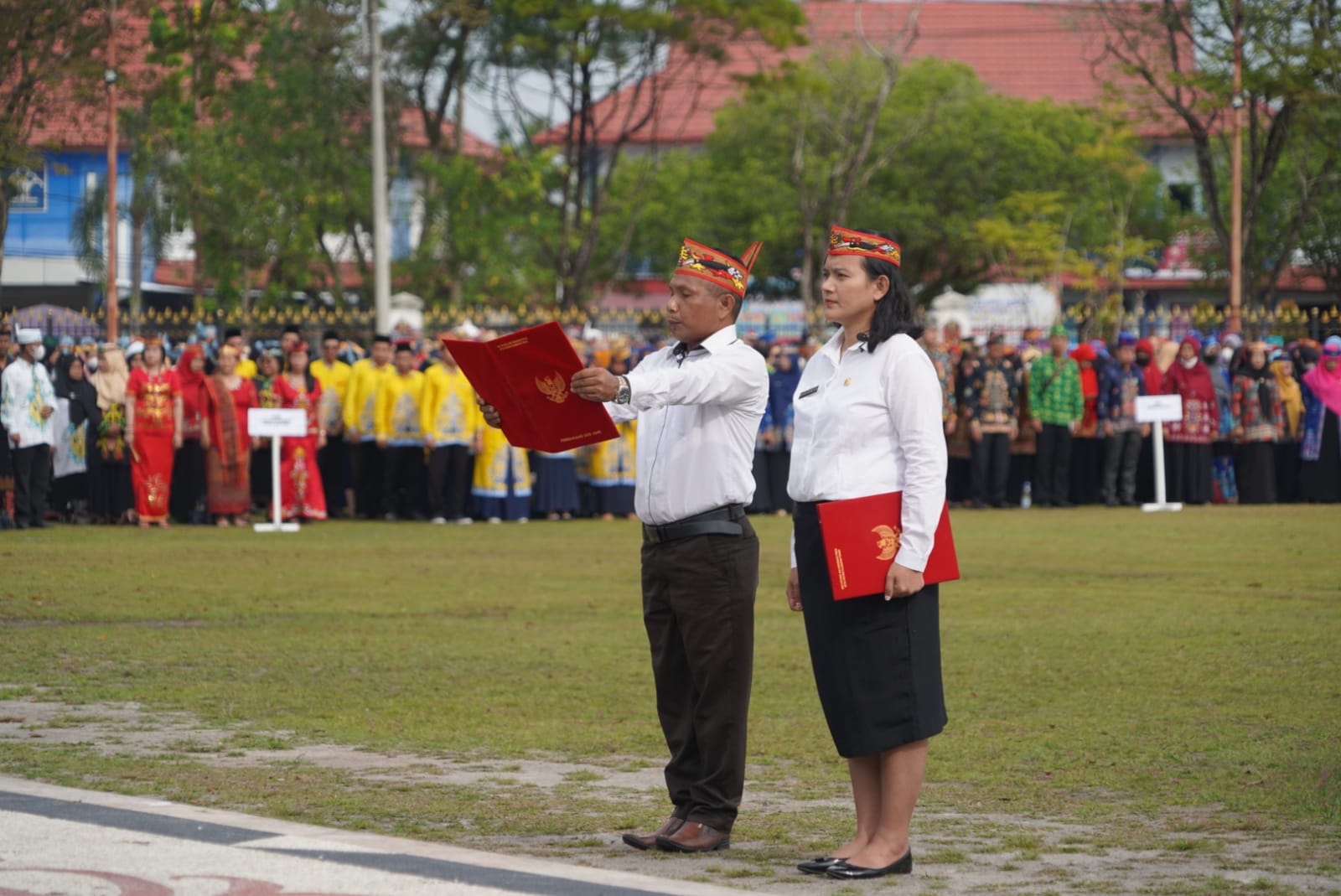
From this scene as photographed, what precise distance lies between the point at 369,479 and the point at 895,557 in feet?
59.1

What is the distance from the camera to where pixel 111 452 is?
21672 mm

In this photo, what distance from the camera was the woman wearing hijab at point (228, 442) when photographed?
2112 centimetres

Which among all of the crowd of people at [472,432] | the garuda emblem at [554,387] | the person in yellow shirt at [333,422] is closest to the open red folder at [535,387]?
the garuda emblem at [554,387]

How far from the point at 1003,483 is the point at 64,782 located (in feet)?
61.3

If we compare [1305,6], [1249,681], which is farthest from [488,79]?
[1249,681]

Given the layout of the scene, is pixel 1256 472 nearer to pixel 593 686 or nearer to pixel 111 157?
pixel 593 686

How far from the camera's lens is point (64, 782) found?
720cm

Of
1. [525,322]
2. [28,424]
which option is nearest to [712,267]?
[28,424]

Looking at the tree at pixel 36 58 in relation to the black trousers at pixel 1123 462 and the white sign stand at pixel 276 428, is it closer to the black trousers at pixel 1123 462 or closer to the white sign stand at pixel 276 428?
the white sign stand at pixel 276 428

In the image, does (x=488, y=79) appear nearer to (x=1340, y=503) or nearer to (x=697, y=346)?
(x=1340, y=503)

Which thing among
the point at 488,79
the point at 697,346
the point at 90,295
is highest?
the point at 488,79

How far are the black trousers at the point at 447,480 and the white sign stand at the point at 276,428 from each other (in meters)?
2.01

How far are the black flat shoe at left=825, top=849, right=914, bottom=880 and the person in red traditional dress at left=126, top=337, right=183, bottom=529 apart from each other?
16448 millimetres

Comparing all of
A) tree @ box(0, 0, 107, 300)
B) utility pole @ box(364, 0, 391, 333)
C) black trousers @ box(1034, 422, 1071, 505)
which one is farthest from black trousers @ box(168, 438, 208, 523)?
black trousers @ box(1034, 422, 1071, 505)
